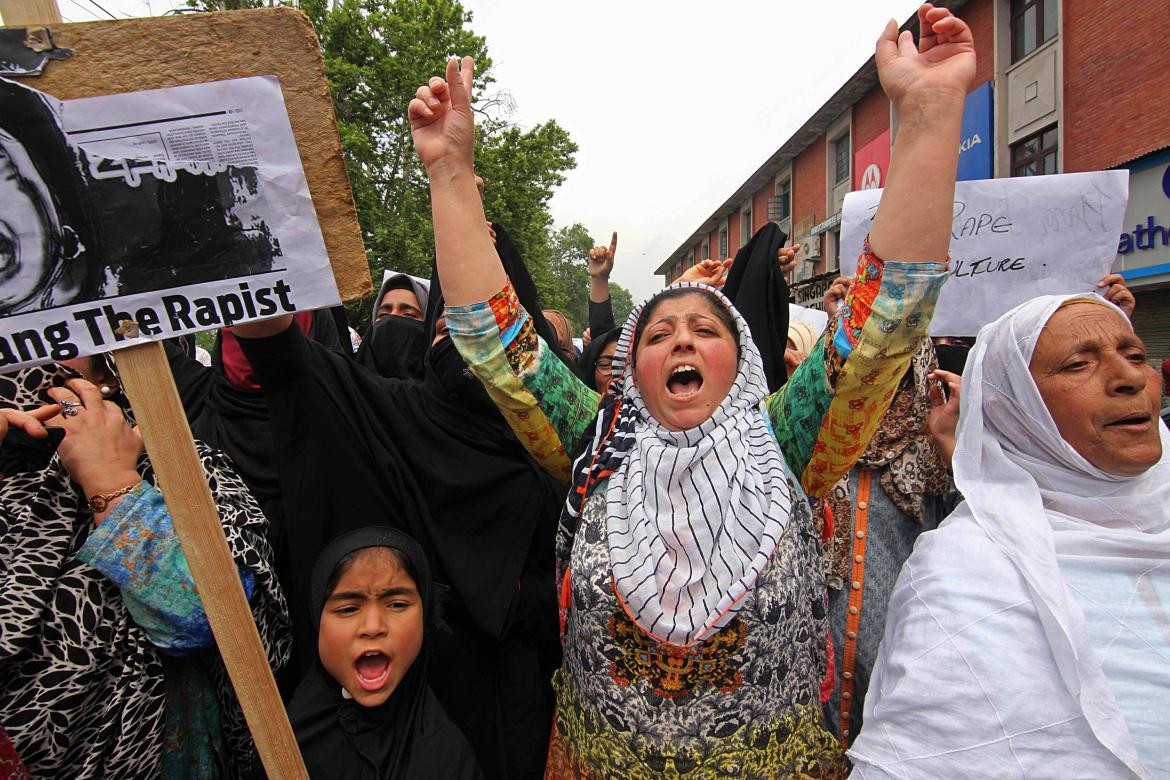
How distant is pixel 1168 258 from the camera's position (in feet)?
28.7

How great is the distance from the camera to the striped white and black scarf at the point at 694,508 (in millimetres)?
1293

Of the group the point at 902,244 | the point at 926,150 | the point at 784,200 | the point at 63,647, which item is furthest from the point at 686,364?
the point at 784,200

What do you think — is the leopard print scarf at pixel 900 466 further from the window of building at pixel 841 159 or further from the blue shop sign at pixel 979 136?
the window of building at pixel 841 159

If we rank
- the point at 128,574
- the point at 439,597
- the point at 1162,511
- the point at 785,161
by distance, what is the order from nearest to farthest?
the point at 128,574
the point at 1162,511
the point at 439,597
the point at 785,161

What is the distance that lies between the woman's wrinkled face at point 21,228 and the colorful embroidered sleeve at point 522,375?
0.76m

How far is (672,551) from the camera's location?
1.36m

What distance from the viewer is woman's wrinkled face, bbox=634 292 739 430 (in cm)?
148

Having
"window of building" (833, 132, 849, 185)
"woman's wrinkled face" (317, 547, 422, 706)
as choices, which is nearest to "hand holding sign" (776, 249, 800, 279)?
"woman's wrinkled face" (317, 547, 422, 706)

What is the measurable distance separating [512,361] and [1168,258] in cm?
1139

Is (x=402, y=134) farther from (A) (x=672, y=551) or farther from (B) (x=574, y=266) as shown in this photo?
(B) (x=574, y=266)

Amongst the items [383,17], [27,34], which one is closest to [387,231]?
[383,17]

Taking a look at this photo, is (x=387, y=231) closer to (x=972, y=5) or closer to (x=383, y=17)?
(x=383, y=17)

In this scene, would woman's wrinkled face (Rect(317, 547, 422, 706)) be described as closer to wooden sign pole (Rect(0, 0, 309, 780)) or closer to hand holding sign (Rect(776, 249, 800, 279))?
wooden sign pole (Rect(0, 0, 309, 780))

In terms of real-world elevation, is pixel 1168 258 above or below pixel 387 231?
below
